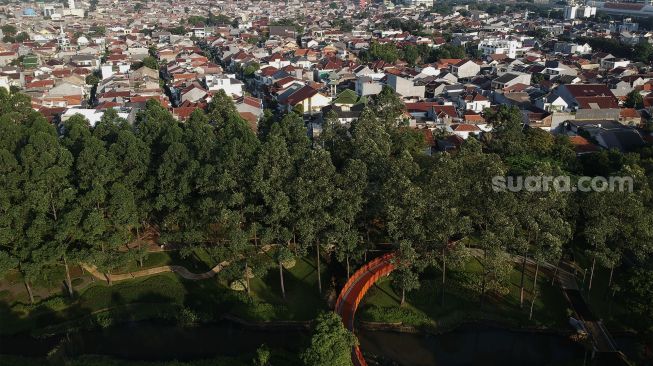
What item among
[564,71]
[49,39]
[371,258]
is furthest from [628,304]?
[49,39]

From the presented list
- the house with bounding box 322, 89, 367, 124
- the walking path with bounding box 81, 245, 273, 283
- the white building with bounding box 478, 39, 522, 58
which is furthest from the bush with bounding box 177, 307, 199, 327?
the white building with bounding box 478, 39, 522, 58

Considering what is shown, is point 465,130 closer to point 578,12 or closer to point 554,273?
point 554,273

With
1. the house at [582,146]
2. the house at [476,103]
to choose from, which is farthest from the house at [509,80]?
the house at [582,146]

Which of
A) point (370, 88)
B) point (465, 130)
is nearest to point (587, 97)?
point (465, 130)

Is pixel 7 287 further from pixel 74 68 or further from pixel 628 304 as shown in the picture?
pixel 74 68

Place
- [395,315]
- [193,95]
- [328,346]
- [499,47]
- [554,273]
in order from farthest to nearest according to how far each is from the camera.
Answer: [499,47], [193,95], [554,273], [395,315], [328,346]

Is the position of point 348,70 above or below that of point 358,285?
below

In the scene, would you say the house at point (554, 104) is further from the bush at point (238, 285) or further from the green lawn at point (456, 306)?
the bush at point (238, 285)
